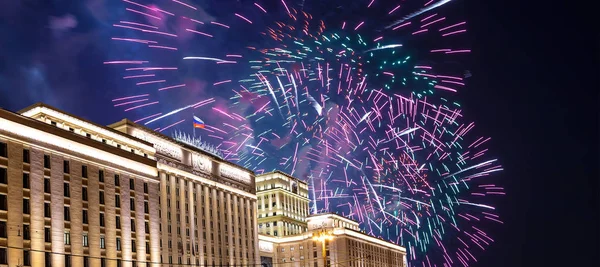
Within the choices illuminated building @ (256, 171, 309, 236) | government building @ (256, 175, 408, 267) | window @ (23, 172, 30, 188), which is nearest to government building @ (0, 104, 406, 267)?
window @ (23, 172, 30, 188)

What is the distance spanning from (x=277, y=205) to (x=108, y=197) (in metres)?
61.2

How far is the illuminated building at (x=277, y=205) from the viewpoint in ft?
398

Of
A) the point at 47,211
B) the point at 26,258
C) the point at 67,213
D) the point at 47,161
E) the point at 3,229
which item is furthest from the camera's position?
the point at 67,213

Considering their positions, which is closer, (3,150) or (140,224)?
(3,150)

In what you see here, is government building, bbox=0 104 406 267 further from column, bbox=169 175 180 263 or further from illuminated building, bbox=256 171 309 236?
illuminated building, bbox=256 171 309 236

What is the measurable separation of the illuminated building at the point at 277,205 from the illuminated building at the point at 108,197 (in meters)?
25.8

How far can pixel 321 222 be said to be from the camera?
124m

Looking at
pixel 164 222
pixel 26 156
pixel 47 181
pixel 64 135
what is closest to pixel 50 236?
pixel 47 181

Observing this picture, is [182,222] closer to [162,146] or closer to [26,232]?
[162,146]

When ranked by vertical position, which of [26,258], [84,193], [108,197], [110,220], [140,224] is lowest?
[26,258]

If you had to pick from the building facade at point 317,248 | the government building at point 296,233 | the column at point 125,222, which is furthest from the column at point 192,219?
the building facade at point 317,248

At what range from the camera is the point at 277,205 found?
122 m

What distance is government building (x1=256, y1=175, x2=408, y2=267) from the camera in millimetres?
117250

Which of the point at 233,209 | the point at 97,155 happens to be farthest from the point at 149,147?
the point at 233,209
